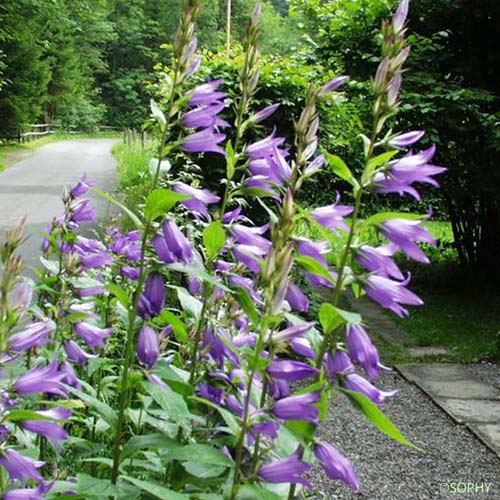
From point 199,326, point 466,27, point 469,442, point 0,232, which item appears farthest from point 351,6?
point 199,326

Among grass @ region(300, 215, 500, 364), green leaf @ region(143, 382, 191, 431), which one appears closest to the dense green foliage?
grass @ region(300, 215, 500, 364)

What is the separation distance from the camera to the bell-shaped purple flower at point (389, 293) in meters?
1.25

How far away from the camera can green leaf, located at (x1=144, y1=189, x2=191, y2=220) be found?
1275 mm

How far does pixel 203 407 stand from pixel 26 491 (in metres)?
0.44

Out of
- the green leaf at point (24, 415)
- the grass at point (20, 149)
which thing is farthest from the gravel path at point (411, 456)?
the grass at point (20, 149)

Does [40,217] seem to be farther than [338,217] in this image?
Yes

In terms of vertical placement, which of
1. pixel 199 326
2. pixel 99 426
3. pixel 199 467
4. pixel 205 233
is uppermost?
pixel 205 233

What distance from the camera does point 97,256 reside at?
1.98m

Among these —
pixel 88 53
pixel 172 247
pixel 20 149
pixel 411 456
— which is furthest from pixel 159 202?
pixel 88 53

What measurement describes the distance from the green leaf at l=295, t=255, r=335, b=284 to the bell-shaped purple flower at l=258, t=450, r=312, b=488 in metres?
0.29

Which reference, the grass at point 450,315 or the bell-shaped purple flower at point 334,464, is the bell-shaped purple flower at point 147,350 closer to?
the bell-shaped purple flower at point 334,464

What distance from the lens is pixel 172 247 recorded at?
4.40 feet

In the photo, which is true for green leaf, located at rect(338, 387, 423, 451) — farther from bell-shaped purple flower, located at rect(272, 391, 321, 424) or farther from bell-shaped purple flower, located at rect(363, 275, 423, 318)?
bell-shaped purple flower, located at rect(363, 275, 423, 318)

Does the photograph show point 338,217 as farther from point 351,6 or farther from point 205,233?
point 351,6
